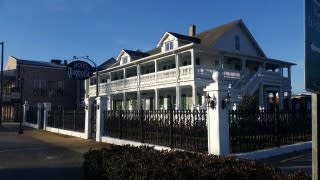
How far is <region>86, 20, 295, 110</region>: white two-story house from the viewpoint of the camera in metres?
28.1

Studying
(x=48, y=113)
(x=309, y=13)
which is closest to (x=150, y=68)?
(x=48, y=113)

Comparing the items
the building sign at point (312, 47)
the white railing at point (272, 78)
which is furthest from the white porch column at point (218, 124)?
the white railing at point (272, 78)

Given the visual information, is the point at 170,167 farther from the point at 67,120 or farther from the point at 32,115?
the point at 32,115

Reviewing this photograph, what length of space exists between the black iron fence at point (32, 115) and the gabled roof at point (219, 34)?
1622cm

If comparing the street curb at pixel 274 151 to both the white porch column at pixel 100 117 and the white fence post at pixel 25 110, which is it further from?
the white fence post at pixel 25 110

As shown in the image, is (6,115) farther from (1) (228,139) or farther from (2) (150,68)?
(1) (228,139)

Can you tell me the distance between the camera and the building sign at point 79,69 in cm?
3309

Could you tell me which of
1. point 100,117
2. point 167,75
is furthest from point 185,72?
point 100,117

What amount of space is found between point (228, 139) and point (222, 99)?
1.24 m

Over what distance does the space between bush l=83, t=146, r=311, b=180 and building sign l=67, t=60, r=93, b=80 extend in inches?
1007

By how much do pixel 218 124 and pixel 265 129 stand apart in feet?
9.77

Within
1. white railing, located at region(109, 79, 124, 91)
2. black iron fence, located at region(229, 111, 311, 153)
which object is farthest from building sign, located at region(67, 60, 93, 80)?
black iron fence, located at region(229, 111, 311, 153)

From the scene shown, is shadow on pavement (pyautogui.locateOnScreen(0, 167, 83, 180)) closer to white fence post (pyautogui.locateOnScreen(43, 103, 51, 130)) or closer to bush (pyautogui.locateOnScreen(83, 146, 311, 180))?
bush (pyautogui.locateOnScreen(83, 146, 311, 180))

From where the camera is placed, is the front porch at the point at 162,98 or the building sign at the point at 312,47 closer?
the building sign at the point at 312,47
